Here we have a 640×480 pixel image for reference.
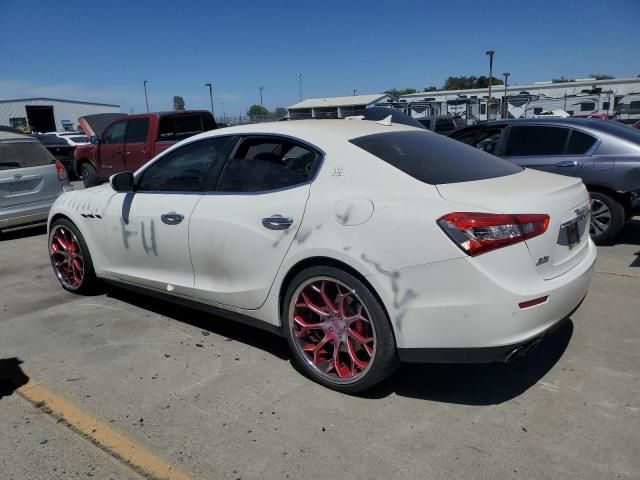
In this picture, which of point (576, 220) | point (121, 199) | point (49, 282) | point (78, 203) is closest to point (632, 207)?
point (576, 220)

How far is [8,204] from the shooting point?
7.74 meters

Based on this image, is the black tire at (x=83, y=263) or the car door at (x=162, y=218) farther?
the black tire at (x=83, y=263)

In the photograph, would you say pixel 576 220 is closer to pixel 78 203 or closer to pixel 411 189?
pixel 411 189

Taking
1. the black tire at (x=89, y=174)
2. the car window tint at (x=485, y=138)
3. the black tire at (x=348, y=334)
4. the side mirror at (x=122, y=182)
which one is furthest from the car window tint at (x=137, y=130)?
the black tire at (x=348, y=334)

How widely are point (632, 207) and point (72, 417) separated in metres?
5.99

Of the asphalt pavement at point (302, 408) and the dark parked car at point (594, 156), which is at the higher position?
the dark parked car at point (594, 156)

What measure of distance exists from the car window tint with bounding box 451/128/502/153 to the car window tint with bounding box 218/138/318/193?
4.23 m

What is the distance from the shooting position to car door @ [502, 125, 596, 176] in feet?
20.5

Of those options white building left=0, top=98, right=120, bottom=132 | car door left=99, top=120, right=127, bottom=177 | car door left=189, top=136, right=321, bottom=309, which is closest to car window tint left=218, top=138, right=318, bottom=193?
car door left=189, top=136, right=321, bottom=309

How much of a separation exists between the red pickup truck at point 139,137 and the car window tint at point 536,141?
6.57m

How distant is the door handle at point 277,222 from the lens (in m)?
3.14

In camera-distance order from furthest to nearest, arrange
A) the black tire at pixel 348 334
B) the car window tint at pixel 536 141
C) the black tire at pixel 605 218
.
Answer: the car window tint at pixel 536 141 → the black tire at pixel 605 218 → the black tire at pixel 348 334

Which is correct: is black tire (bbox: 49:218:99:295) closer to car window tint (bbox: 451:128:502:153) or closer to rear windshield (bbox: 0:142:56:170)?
rear windshield (bbox: 0:142:56:170)

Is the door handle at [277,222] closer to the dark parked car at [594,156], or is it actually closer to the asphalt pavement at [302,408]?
the asphalt pavement at [302,408]
